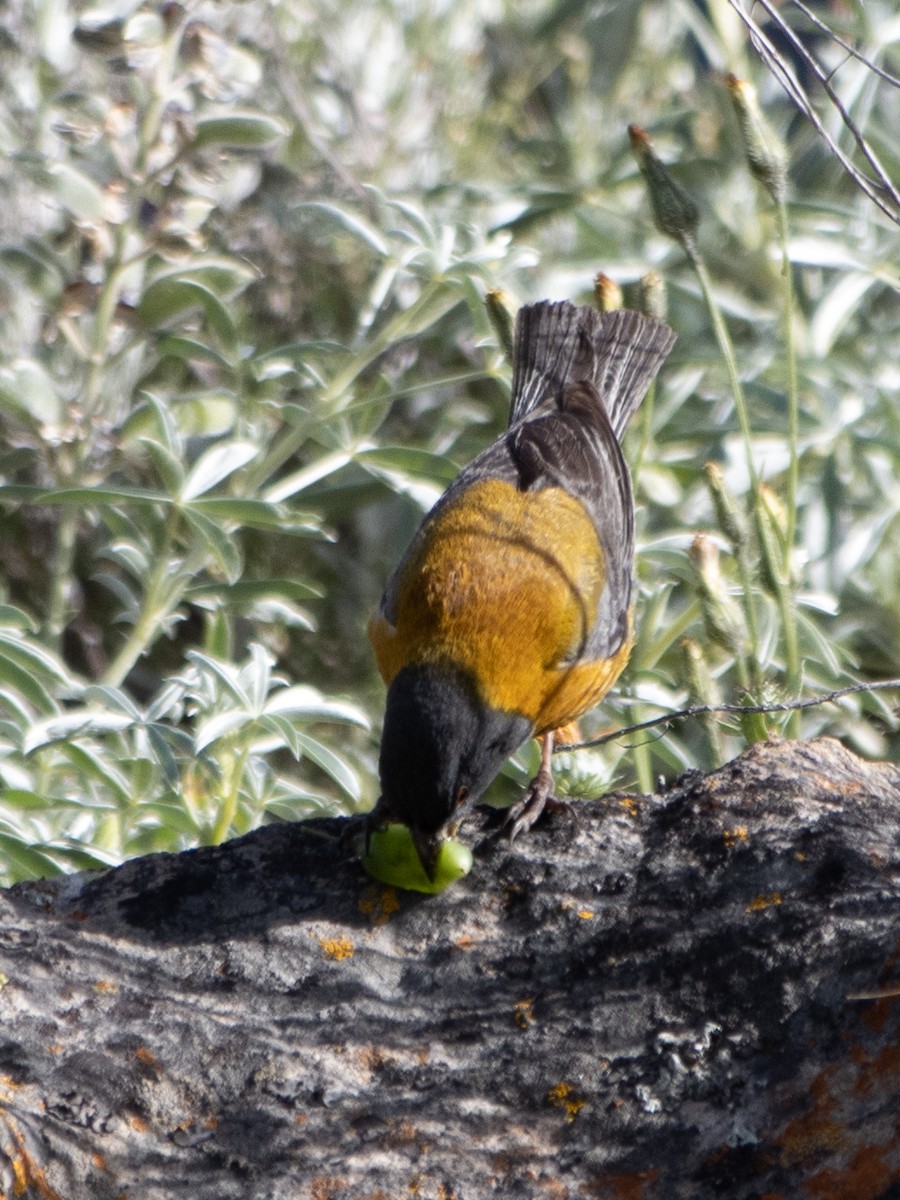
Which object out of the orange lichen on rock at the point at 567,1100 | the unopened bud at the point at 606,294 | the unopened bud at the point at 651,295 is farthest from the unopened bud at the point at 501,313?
the orange lichen on rock at the point at 567,1100

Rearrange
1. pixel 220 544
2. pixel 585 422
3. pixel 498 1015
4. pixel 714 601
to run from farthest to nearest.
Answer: pixel 585 422, pixel 220 544, pixel 714 601, pixel 498 1015

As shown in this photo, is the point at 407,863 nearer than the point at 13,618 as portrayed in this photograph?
Yes

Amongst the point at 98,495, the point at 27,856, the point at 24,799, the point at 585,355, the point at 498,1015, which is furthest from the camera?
the point at 585,355

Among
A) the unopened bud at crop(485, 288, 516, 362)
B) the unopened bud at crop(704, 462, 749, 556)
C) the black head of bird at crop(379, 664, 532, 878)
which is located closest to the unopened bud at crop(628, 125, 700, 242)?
the unopened bud at crop(485, 288, 516, 362)

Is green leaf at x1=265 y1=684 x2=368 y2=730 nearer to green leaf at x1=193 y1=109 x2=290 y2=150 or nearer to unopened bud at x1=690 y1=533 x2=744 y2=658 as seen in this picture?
unopened bud at x1=690 y1=533 x2=744 y2=658

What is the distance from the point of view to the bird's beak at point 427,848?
8.45 ft

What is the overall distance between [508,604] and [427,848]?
3.11 ft

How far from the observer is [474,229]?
4250mm

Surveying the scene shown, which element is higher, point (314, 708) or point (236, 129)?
point (236, 129)

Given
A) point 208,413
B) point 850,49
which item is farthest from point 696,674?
point 208,413

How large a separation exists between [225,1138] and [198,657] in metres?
1.45

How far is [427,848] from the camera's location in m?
2.63

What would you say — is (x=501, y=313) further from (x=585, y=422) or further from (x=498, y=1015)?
(x=498, y=1015)

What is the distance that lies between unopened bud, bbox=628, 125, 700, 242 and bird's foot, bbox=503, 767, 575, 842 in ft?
4.57
